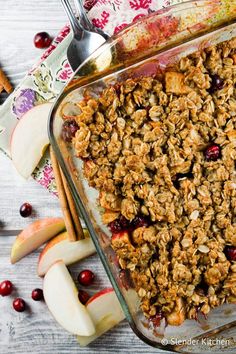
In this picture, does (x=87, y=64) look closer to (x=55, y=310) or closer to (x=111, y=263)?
(x=111, y=263)

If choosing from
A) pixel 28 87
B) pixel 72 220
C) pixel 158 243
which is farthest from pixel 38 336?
pixel 28 87

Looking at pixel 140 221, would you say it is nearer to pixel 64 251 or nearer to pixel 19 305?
pixel 64 251

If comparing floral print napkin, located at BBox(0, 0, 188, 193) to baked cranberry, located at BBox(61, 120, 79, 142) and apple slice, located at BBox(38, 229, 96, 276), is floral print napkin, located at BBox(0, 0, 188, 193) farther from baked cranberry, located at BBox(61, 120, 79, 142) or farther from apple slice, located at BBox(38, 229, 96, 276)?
baked cranberry, located at BBox(61, 120, 79, 142)

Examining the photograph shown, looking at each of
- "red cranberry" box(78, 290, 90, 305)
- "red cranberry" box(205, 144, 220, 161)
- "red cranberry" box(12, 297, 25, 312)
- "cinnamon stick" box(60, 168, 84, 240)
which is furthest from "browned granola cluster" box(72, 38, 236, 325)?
"red cranberry" box(12, 297, 25, 312)

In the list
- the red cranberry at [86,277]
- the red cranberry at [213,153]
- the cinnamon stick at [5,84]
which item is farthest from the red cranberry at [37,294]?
the red cranberry at [213,153]

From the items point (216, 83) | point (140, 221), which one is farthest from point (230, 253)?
point (216, 83)

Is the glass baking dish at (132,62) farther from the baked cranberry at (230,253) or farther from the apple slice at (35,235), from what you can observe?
the apple slice at (35,235)

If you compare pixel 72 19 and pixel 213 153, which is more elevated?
pixel 72 19
